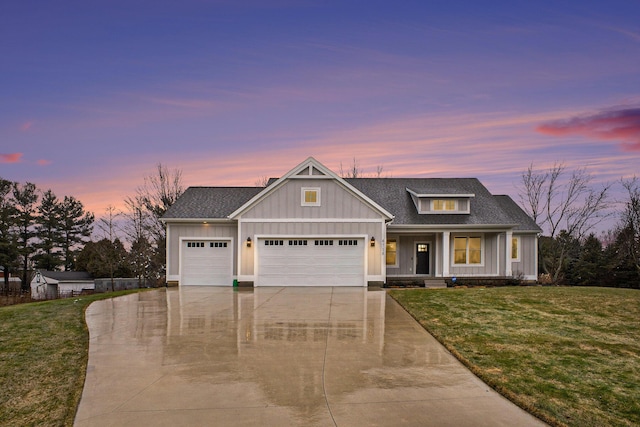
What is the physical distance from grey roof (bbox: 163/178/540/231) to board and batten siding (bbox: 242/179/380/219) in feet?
7.73

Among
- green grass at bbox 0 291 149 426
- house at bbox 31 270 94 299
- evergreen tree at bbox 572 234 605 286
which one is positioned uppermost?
green grass at bbox 0 291 149 426

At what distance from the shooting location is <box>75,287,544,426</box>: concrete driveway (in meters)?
5.52

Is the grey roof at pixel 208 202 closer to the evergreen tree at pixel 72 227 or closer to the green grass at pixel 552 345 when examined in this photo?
the green grass at pixel 552 345

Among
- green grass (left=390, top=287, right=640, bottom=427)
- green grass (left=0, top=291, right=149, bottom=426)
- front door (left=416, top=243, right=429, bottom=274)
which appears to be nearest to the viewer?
green grass (left=0, top=291, right=149, bottom=426)

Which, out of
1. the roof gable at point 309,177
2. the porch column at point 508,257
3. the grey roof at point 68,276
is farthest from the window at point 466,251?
the grey roof at point 68,276

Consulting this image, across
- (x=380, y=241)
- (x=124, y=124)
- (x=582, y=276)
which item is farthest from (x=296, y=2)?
(x=582, y=276)

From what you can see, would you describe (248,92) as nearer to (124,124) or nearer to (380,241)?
(124,124)

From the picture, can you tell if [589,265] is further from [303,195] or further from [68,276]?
[68,276]

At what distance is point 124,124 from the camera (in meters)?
24.1

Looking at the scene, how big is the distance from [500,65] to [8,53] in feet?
67.6

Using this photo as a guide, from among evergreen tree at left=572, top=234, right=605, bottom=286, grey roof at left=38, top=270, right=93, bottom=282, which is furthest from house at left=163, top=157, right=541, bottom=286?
grey roof at left=38, top=270, right=93, bottom=282

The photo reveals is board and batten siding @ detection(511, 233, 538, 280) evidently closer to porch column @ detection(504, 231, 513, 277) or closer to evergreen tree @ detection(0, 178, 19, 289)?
porch column @ detection(504, 231, 513, 277)

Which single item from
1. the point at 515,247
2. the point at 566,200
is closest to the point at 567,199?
the point at 566,200

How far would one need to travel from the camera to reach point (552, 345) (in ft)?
29.7
